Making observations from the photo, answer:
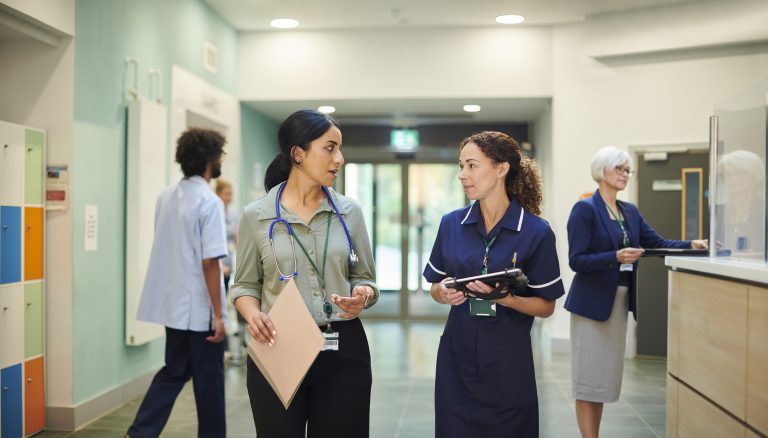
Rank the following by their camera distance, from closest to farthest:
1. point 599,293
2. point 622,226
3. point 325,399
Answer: point 325,399 < point 599,293 < point 622,226

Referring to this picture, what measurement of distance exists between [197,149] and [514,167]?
203 cm

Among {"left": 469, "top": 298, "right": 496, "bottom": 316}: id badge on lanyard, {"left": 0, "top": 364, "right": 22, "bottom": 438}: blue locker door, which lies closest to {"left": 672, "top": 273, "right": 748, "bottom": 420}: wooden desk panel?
{"left": 469, "top": 298, "right": 496, "bottom": 316}: id badge on lanyard

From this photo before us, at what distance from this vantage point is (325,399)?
2.37 m

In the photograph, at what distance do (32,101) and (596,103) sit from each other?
5.59 metres

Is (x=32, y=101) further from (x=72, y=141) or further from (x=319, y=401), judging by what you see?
(x=319, y=401)

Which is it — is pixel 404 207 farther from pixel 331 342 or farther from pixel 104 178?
pixel 331 342

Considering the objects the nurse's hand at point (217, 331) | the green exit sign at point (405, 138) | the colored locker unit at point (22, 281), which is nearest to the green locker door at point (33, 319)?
the colored locker unit at point (22, 281)

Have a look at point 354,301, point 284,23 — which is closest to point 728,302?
point 354,301

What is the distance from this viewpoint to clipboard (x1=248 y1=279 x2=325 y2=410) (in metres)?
2.21

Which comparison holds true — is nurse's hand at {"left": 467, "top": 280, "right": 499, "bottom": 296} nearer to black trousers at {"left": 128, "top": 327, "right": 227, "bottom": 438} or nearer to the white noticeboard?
black trousers at {"left": 128, "top": 327, "right": 227, "bottom": 438}

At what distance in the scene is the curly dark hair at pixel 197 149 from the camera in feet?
13.4

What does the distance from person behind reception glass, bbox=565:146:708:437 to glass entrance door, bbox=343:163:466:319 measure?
7083 mm

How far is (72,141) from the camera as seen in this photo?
16.0ft

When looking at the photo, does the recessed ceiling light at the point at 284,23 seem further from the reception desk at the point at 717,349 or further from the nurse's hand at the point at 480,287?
the nurse's hand at the point at 480,287
